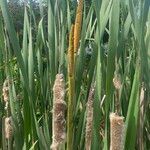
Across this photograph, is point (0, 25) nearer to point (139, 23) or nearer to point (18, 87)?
Answer: point (139, 23)

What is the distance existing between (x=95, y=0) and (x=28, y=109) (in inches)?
12.3

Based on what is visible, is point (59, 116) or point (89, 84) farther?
point (89, 84)

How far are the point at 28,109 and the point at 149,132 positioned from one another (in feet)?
1.06

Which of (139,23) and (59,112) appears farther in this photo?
(139,23)

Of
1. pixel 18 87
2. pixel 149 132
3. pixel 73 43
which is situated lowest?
pixel 149 132

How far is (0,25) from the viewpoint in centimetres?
71

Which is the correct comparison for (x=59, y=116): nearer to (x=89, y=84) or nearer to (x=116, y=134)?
(x=116, y=134)

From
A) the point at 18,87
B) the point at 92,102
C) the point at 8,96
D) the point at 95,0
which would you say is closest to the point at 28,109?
the point at 8,96

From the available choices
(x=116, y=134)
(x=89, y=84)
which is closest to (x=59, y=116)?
(x=116, y=134)

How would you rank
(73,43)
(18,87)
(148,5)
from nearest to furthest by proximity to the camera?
(73,43) → (148,5) → (18,87)

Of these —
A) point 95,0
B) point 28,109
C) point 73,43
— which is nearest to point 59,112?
point 73,43

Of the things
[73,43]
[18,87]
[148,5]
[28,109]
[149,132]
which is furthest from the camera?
[18,87]

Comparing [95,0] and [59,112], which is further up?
[95,0]

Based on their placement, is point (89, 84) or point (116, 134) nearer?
point (116, 134)
